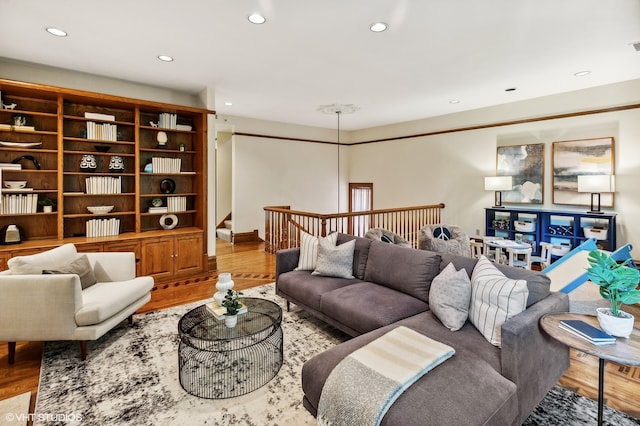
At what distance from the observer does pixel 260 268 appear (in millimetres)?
5344

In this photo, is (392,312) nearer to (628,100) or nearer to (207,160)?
(207,160)

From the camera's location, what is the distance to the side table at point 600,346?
1.51 meters

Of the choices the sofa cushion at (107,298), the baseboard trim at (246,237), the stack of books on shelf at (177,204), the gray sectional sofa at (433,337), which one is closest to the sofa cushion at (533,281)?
the gray sectional sofa at (433,337)

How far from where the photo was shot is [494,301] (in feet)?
6.63

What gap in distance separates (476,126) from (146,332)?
646 centimetres

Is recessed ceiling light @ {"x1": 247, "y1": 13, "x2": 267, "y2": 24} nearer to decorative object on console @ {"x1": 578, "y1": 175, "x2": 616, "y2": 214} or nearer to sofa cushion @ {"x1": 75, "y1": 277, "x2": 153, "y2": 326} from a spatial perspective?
sofa cushion @ {"x1": 75, "y1": 277, "x2": 153, "y2": 326}

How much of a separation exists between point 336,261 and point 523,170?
4.38 meters

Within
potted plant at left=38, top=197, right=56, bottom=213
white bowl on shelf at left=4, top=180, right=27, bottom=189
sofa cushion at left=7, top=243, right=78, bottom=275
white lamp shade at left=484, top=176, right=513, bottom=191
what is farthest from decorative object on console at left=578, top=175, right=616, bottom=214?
white bowl on shelf at left=4, top=180, right=27, bottom=189

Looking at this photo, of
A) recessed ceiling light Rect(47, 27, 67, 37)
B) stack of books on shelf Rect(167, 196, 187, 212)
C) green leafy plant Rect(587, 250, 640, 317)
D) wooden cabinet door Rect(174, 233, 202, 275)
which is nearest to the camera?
green leafy plant Rect(587, 250, 640, 317)

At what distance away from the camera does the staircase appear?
24.4 ft

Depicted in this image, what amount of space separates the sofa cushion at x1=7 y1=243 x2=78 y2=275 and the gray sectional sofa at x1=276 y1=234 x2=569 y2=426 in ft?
6.90

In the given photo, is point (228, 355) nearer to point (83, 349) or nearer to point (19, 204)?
point (83, 349)

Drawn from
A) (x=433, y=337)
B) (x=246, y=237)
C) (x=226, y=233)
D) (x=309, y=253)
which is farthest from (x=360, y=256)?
(x=226, y=233)

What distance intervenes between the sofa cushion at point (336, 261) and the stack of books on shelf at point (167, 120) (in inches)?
126
